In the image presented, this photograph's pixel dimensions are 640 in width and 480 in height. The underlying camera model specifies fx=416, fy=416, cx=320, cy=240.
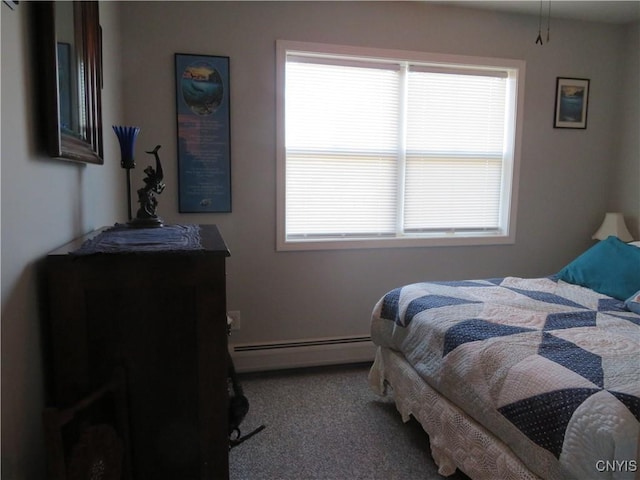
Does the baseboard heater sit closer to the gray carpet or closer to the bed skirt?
the gray carpet

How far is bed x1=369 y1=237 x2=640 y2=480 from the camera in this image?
109 cm

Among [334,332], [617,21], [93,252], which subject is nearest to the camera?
[93,252]

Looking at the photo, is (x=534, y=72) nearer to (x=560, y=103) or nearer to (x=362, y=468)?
(x=560, y=103)

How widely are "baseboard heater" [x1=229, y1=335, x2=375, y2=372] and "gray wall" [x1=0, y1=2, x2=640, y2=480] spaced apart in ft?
0.17

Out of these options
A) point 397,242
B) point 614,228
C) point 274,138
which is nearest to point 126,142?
point 274,138

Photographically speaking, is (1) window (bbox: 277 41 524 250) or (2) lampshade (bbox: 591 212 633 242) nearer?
(1) window (bbox: 277 41 524 250)

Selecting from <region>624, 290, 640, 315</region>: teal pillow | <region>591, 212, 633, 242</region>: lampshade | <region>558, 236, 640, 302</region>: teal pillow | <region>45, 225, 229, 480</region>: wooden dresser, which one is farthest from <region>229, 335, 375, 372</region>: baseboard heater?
<region>591, 212, 633, 242</region>: lampshade

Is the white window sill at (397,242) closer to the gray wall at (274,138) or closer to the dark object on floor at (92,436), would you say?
the gray wall at (274,138)

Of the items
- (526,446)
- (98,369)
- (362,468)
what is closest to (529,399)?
(526,446)

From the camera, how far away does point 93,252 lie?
38.9 inches

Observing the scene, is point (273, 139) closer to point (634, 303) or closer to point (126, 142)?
point (126, 142)

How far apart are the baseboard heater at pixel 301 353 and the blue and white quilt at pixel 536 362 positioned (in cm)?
67

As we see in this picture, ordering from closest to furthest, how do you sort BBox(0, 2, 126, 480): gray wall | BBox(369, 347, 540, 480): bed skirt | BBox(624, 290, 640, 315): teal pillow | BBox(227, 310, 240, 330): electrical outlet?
BBox(0, 2, 126, 480): gray wall
BBox(369, 347, 540, 480): bed skirt
BBox(624, 290, 640, 315): teal pillow
BBox(227, 310, 240, 330): electrical outlet

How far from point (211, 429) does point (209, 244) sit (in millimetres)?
487
